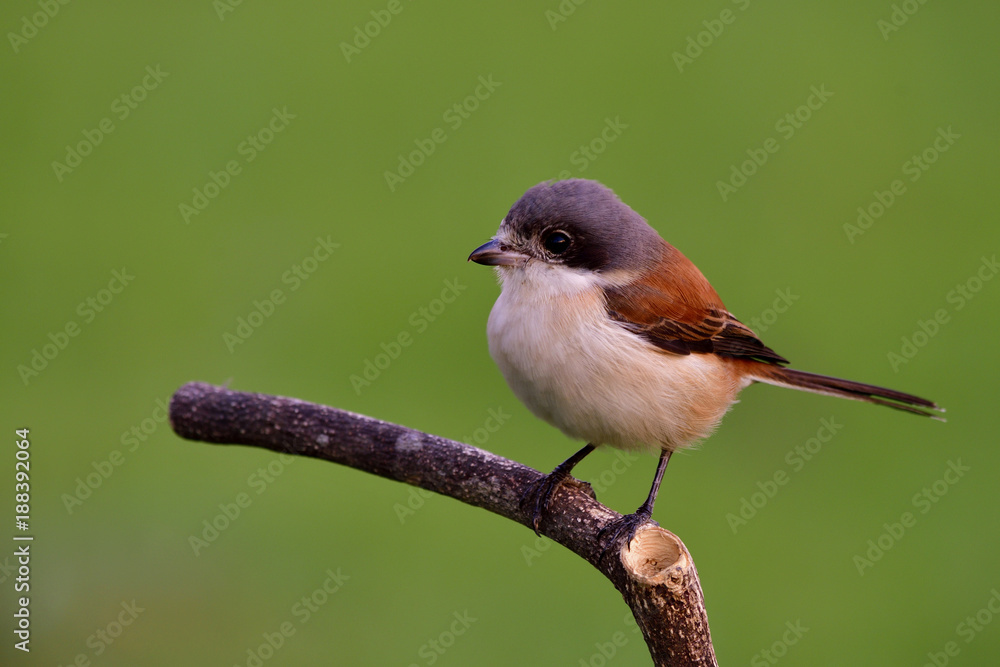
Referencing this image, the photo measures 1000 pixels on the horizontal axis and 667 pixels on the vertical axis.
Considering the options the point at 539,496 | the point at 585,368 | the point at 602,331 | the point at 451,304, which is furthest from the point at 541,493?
the point at 451,304

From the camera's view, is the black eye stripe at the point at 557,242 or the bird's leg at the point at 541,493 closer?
the bird's leg at the point at 541,493

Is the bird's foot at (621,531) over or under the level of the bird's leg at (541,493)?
over

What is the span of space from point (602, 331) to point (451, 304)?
3493 mm

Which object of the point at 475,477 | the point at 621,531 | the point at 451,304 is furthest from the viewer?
the point at 451,304

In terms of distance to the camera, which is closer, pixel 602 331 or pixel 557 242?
pixel 602 331

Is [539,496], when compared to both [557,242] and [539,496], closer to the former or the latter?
[539,496]

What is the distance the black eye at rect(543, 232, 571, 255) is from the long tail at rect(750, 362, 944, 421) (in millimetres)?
1030

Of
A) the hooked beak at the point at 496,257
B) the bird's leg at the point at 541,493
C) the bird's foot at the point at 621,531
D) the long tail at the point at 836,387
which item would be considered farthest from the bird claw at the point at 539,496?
the long tail at the point at 836,387

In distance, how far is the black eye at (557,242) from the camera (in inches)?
145

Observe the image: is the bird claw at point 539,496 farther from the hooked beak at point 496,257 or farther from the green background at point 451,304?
the green background at point 451,304

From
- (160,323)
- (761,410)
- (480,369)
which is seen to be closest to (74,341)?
→ (160,323)

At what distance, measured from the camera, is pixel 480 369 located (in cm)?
668

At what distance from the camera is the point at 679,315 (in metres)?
3.81

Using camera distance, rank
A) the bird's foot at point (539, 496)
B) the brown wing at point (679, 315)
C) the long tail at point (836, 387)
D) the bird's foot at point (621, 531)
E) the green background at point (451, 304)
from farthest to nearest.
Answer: the green background at point (451, 304)
the long tail at point (836, 387)
the brown wing at point (679, 315)
the bird's foot at point (539, 496)
the bird's foot at point (621, 531)
